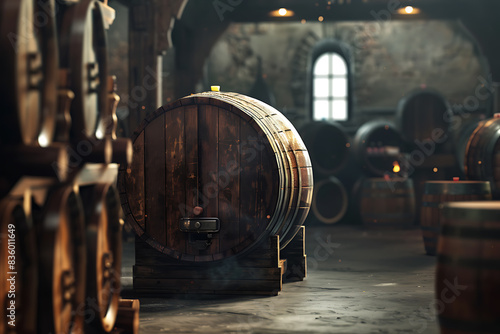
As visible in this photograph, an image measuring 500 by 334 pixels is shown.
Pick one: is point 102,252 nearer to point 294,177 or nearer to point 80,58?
point 80,58

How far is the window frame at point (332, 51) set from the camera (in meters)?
12.8

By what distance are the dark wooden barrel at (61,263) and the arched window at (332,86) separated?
33.4 feet

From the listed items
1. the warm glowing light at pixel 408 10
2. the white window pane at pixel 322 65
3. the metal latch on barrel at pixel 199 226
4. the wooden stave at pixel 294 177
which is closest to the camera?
the metal latch on barrel at pixel 199 226

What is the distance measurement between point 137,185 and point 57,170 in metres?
2.24

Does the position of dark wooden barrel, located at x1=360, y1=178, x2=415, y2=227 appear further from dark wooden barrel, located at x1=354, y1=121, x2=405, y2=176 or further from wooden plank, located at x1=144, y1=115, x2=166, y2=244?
wooden plank, located at x1=144, y1=115, x2=166, y2=244

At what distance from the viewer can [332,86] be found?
1287 cm

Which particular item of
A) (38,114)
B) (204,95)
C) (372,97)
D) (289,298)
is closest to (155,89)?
(204,95)

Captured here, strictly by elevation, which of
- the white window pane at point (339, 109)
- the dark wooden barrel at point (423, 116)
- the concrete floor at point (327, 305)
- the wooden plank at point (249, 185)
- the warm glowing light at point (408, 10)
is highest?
the warm glowing light at point (408, 10)

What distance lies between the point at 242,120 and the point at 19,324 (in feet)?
8.21

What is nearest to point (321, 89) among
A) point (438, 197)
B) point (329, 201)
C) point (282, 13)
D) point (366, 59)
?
point (366, 59)

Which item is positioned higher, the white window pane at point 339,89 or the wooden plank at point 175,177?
the white window pane at point 339,89

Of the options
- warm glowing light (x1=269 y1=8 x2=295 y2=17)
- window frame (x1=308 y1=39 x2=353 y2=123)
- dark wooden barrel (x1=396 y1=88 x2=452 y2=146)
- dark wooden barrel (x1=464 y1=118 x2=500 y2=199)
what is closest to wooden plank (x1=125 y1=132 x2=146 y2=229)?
dark wooden barrel (x1=464 y1=118 x2=500 y2=199)

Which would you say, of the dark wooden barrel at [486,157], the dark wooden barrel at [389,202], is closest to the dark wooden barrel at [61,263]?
the dark wooden barrel at [486,157]

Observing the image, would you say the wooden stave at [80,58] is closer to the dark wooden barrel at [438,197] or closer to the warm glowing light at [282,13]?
the dark wooden barrel at [438,197]
